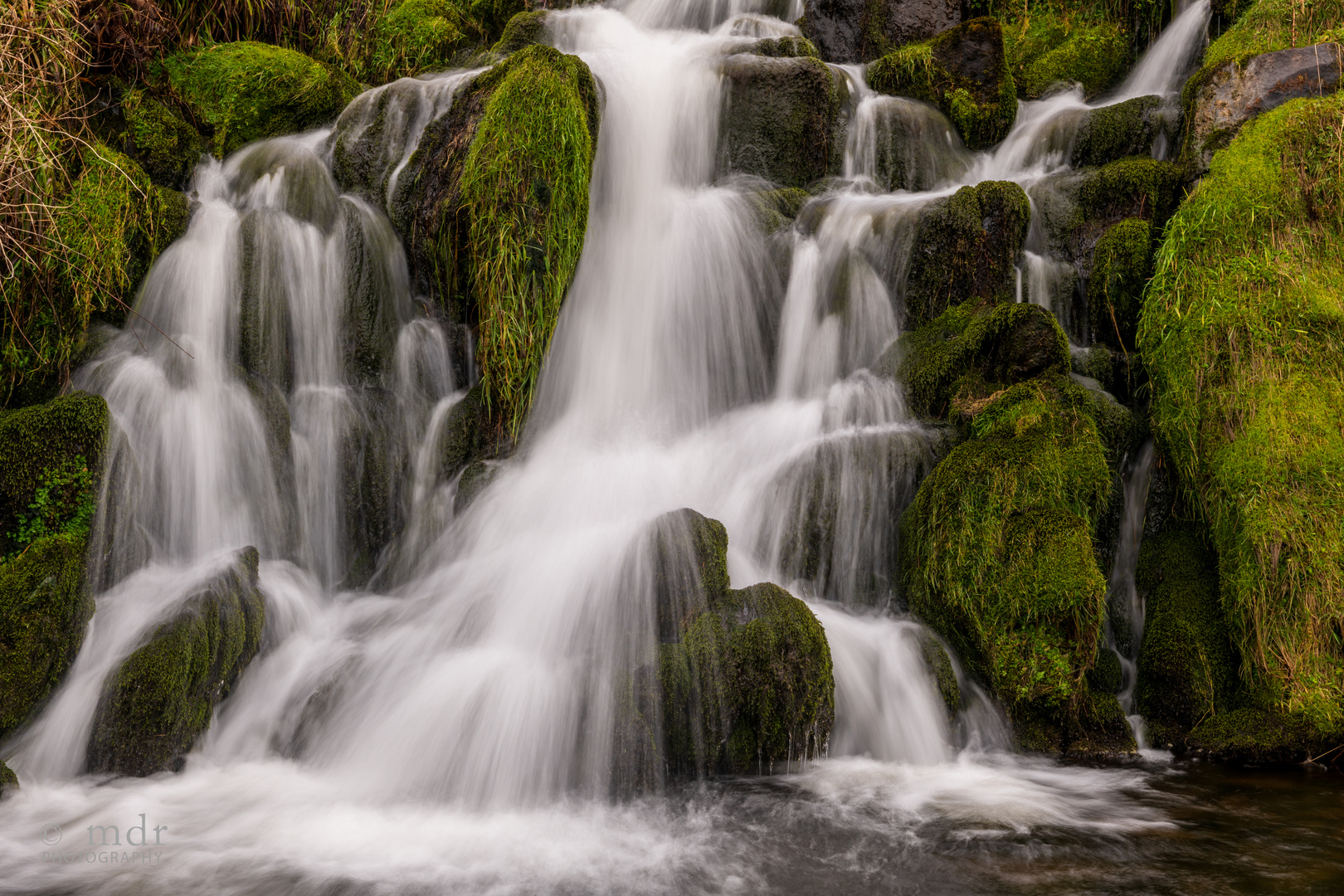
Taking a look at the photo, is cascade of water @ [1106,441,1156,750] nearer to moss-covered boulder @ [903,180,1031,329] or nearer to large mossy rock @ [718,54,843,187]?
moss-covered boulder @ [903,180,1031,329]

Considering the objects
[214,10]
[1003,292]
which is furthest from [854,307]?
[214,10]

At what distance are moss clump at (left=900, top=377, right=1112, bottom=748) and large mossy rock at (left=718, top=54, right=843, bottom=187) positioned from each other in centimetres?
359

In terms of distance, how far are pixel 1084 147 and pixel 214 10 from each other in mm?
7762

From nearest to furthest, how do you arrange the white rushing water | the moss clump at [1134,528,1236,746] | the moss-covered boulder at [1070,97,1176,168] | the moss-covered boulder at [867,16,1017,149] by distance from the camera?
1. the white rushing water
2. the moss clump at [1134,528,1236,746]
3. the moss-covered boulder at [1070,97,1176,168]
4. the moss-covered boulder at [867,16,1017,149]

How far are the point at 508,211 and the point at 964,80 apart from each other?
510 centimetres

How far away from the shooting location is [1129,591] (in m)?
4.93

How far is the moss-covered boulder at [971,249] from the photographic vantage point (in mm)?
6152

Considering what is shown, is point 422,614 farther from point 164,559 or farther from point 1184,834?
point 1184,834

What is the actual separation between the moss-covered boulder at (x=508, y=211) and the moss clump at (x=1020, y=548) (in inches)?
110

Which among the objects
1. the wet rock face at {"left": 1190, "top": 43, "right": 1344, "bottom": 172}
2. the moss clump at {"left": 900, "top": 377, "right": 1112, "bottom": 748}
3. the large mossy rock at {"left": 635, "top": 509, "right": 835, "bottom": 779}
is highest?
the wet rock face at {"left": 1190, "top": 43, "right": 1344, "bottom": 172}

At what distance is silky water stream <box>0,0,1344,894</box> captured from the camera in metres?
3.29

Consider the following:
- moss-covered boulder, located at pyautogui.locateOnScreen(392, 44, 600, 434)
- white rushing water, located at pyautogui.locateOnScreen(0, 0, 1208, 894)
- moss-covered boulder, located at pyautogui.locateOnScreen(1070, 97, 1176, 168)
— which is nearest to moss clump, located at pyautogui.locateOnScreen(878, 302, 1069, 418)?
white rushing water, located at pyautogui.locateOnScreen(0, 0, 1208, 894)

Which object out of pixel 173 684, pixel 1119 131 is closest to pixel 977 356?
pixel 1119 131

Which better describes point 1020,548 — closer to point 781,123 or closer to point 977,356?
point 977,356
